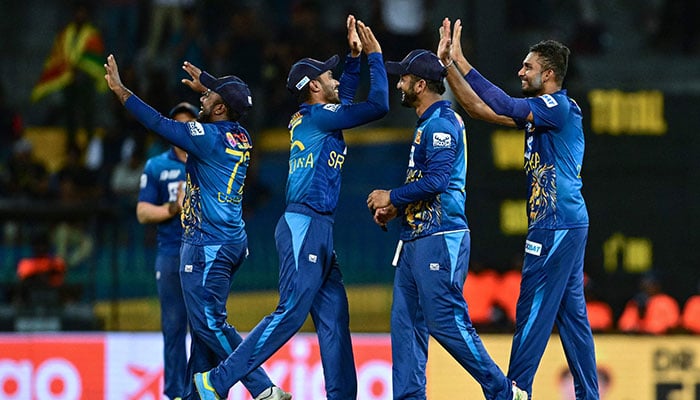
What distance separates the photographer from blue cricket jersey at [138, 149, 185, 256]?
28.7ft

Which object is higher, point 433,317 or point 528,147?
point 528,147

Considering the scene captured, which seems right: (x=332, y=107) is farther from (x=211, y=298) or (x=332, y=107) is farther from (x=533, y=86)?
(x=211, y=298)

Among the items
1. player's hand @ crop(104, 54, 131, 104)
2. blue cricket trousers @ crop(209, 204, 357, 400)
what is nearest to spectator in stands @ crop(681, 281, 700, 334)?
blue cricket trousers @ crop(209, 204, 357, 400)

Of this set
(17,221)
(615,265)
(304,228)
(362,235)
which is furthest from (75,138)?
(304,228)

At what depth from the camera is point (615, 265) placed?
11219mm

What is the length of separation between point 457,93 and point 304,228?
113 cm

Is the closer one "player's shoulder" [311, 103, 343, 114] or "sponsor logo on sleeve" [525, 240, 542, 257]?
"sponsor logo on sleeve" [525, 240, 542, 257]

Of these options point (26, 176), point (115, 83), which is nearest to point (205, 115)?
point (115, 83)

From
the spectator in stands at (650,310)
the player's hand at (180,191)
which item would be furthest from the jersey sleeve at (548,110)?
the spectator in stands at (650,310)

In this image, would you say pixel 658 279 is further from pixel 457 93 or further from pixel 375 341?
pixel 457 93

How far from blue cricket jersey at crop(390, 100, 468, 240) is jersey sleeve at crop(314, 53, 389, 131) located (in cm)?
26

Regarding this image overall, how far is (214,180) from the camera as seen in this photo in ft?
24.3

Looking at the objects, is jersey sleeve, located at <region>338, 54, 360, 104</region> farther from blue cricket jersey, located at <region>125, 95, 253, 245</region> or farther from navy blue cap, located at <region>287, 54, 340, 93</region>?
blue cricket jersey, located at <region>125, 95, 253, 245</region>

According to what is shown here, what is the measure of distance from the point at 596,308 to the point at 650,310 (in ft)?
1.53
